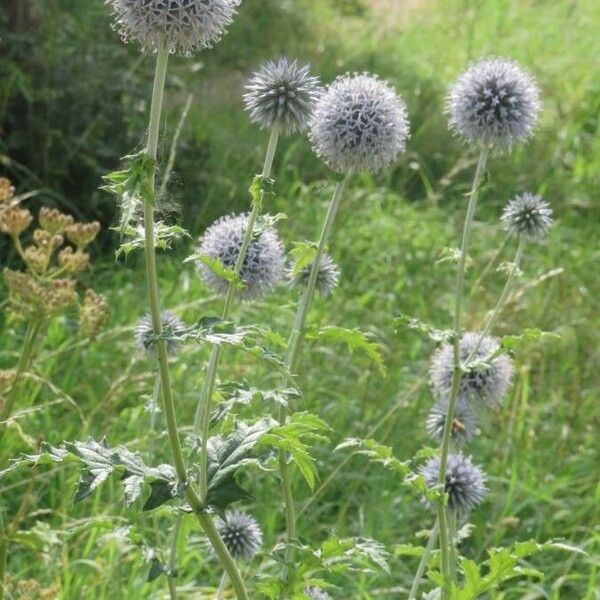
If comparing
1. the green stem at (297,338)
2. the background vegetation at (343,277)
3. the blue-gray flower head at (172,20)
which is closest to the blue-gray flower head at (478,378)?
the background vegetation at (343,277)

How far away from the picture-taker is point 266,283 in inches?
112

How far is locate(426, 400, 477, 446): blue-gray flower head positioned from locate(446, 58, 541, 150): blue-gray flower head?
0.68 meters

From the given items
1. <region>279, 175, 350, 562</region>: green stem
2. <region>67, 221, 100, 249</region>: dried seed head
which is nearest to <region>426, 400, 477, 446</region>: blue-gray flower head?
<region>279, 175, 350, 562</region>: green stem

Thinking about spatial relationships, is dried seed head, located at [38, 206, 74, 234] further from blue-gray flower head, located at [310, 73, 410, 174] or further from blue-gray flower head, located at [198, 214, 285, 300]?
blue-gray flower head, located at [310, 73, 410, 174]

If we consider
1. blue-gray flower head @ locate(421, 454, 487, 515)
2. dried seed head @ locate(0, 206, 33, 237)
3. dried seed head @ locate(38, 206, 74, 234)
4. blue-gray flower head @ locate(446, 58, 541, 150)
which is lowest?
blue-gray flower head @ locate(421, 454, 487, 515)

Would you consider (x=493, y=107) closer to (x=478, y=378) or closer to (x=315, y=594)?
(x=478, y=378)

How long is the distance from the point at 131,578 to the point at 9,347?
4.40ft

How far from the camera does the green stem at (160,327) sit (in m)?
1.96

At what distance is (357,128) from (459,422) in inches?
32.7

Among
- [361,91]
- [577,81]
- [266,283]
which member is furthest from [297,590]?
[577,81]

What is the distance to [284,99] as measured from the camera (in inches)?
102

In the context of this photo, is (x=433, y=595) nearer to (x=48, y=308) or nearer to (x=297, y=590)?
(x=297, y=590)

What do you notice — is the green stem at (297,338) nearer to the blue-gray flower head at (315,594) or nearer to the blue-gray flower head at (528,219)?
the blue-gray flower head at (315,594)

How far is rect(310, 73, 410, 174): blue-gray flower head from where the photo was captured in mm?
2707
